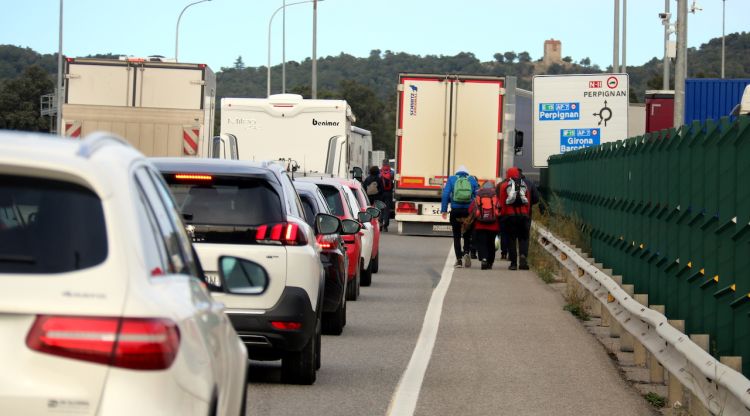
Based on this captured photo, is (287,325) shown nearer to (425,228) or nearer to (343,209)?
(343,209)

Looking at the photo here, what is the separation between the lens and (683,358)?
30.4ft

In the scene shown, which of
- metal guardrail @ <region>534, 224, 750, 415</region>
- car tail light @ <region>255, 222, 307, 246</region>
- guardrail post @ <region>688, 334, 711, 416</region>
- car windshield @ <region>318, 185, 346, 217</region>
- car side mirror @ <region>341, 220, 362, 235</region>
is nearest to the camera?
metal guardrail @ <region>534, 224, 750, 415</region>

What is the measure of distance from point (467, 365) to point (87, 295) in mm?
8169

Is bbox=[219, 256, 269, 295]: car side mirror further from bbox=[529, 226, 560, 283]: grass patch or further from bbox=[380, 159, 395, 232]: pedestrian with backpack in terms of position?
bbox=[380, 159, 395, 232]: pedestrian with backpack

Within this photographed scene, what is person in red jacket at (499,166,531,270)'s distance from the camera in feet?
81.3

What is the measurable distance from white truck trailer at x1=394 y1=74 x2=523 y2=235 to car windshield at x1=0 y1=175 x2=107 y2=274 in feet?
102

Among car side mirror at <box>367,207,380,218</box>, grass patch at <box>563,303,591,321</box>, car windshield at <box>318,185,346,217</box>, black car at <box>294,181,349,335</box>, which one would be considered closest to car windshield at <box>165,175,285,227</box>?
black car at <box>294,181,349,335</box>

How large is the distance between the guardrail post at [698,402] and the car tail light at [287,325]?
2.62 m

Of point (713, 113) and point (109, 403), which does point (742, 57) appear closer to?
point (713, 113)

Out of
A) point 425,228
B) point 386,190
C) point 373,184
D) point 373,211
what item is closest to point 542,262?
point 373,211

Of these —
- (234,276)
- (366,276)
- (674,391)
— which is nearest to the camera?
(234,276)

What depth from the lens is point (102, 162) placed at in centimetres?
430

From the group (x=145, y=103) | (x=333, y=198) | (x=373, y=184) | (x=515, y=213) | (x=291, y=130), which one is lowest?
(x=515, y=213)

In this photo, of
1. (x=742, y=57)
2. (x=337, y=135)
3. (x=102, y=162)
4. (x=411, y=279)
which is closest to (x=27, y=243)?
(x=102, y=162)
